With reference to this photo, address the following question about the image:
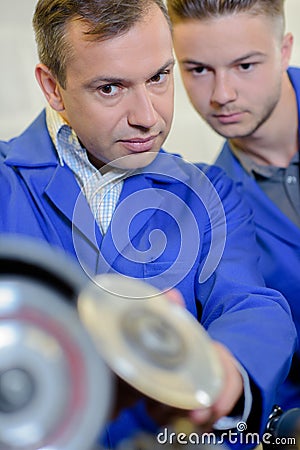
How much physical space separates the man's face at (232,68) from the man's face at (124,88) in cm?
15

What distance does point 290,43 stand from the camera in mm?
951

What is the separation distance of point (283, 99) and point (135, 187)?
1.05 feet

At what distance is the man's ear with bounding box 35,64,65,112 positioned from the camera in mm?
765

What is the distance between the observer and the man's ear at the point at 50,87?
0.76m

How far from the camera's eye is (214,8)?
0.84m

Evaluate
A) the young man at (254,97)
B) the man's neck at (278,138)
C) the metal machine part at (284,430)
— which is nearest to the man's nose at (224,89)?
the young man at (254,97)

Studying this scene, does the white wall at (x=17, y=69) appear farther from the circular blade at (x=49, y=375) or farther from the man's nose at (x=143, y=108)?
the circular blade at (x=49, y=375)

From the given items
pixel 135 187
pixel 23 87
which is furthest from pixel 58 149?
pixel 23 87

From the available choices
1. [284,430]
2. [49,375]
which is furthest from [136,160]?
[49,375]

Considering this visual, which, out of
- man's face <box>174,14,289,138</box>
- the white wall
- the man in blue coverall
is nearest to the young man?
man's face <box>174,14,289,138</box>

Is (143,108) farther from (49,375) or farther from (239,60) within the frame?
(49,375)

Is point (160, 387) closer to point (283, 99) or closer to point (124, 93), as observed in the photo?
point (124, 93)

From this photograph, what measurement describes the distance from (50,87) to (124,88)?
5.2 inches

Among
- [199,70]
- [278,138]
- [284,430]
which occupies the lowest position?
[284,430]
